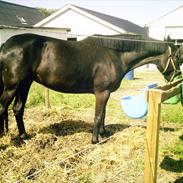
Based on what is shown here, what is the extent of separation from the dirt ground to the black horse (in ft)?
1.35

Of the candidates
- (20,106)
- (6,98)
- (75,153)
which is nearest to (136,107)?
(75,153)

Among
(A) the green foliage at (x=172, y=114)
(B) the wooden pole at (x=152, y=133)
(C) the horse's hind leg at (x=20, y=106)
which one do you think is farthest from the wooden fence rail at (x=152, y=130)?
(A) the green foliage at (x=172, y=114)

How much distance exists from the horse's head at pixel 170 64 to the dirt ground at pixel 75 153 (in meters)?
1.36

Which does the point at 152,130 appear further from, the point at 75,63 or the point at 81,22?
the point at 81,22

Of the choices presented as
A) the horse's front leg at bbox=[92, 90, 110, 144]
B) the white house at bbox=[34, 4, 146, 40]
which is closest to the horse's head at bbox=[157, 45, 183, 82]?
the horse's front leg at bbox=[92, 90, 110, 144]

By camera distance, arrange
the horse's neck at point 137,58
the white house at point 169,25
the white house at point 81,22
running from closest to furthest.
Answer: the horse's neck at point 137,58 < the white house at point 169,25 < the white house at point 81,22

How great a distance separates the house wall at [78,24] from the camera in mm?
22078

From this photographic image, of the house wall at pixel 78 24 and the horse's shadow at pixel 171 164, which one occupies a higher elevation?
the house wall at pixel 78 24

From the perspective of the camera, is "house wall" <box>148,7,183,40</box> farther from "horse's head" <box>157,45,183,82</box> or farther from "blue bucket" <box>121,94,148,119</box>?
"horse's head" <box>157,45,183,82</box>

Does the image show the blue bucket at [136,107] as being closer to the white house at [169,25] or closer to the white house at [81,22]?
the white house at [169,25]

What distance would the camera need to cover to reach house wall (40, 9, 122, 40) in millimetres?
22078

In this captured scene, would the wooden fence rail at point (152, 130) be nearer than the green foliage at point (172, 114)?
Yes

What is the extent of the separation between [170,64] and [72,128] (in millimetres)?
2499

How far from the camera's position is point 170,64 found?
5262 mm
